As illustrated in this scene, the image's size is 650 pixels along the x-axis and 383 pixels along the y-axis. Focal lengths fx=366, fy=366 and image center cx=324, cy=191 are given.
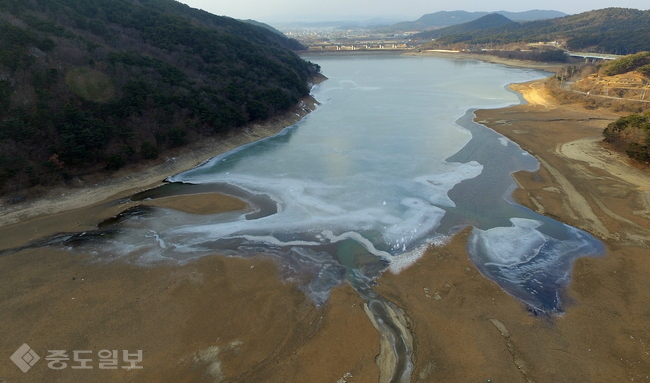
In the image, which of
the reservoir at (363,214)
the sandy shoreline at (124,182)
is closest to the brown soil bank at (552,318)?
the reservoir at (363,214)

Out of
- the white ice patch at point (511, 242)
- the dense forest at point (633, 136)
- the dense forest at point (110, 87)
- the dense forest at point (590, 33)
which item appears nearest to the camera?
the white ice patch at point (511, 242)

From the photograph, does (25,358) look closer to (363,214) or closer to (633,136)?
(363,214)

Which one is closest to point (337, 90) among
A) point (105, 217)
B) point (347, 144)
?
point (347, 144)

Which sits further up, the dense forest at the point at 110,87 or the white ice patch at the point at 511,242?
the dense forest at the point at 110,87

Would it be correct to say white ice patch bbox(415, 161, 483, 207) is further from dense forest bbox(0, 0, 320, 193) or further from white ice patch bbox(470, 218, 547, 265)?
dense forest bbox(0, 0, 320, 193)

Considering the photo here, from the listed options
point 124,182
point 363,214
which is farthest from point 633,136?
point 124,182

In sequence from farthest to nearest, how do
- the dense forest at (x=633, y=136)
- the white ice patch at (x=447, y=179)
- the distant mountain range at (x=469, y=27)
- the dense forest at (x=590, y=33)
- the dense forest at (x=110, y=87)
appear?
the distant mountain range at (x=469, y=27) < the dense forest at (x=590, y=33) < the dense forest at (x=633, y=136) < the dense forest at (x=110, y=87) < the white ice patch at (x=447, y=179)
